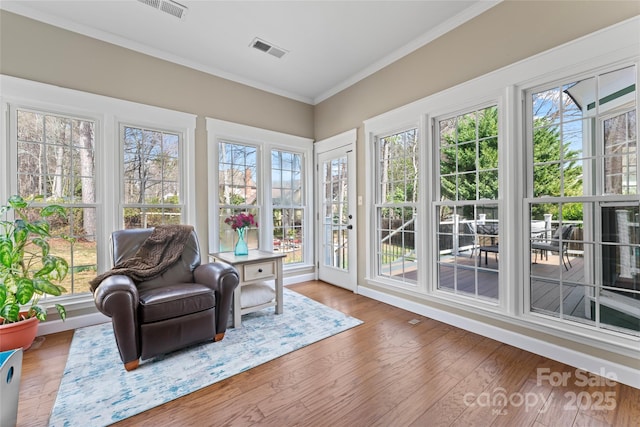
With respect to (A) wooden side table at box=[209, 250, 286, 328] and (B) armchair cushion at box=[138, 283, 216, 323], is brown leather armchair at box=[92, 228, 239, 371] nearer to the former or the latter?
(B) armchair cushion at box=[138, 283, 216, 323]

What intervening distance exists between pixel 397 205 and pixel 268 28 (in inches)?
91.0

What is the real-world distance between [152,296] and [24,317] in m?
1.15

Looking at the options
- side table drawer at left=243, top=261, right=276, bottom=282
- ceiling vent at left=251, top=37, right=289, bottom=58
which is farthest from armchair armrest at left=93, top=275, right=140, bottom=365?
ceiling vent at left=251, top=37, right=289, bottom=58

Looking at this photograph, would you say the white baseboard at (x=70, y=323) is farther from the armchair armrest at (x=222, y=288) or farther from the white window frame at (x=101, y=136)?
the armchair armrest at (x=222, y=288)

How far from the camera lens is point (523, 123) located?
86.7 inches

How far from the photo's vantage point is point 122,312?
1.84m

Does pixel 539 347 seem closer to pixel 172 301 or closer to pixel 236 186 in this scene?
pixel 172 301

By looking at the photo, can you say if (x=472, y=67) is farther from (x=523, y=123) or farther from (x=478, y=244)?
(x=478, y=244)

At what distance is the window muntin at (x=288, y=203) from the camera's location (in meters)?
4.08

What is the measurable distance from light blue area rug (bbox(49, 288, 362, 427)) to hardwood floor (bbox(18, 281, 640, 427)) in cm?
Answer: 7

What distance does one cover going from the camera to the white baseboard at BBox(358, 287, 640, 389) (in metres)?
1.76

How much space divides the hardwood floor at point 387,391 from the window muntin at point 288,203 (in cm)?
205

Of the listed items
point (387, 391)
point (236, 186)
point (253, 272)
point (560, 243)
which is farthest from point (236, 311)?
point (560, 243)

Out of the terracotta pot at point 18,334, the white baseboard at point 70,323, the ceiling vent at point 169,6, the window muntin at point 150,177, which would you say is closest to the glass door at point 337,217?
the window muntin at point 150,177
